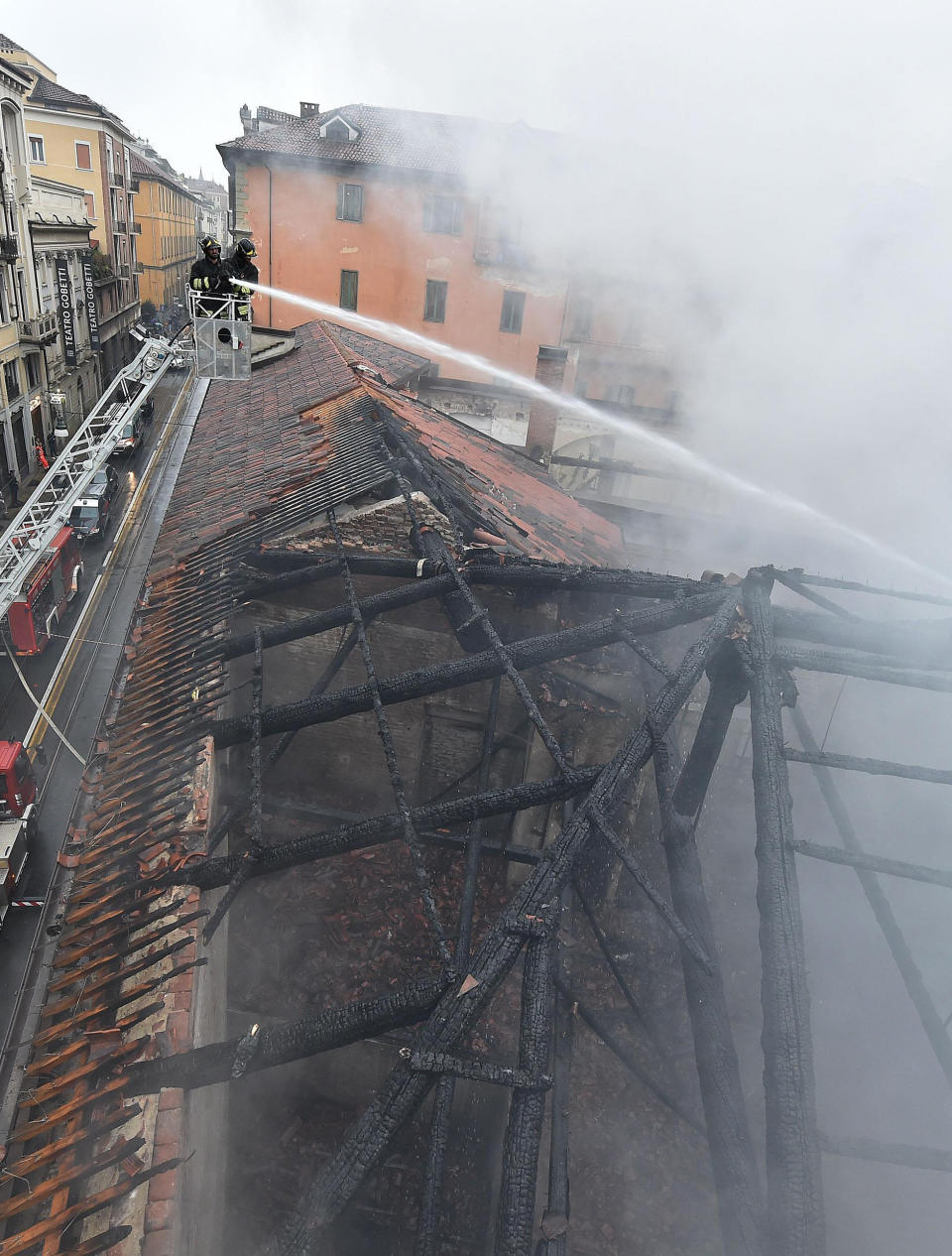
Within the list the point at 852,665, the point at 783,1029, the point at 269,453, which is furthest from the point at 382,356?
the point at 783,1029

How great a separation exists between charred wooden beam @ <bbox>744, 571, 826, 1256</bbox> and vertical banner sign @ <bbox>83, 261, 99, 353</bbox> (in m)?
36.3

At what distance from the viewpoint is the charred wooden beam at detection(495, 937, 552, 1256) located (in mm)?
2291

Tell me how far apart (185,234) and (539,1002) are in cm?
7573

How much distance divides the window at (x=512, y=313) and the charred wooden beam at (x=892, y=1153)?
99.1 feet

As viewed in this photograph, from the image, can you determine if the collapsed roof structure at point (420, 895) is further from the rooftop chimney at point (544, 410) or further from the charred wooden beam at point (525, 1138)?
the rooftop chimney at point (544, 410)

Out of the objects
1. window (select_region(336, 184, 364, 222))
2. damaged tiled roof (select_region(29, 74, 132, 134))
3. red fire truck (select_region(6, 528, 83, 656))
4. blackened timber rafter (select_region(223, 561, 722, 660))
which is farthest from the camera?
damaged tiled roof (select_region(29, 74, 132, 134))

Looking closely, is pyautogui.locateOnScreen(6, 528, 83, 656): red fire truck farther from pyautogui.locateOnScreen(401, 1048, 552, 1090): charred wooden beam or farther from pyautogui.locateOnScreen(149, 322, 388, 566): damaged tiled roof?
pyautogui.locateOnScreen(401, 1048, 552, 1090): charred wooden beam

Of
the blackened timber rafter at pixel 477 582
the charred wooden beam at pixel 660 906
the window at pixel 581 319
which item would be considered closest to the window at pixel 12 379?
the window at pixel 581 319

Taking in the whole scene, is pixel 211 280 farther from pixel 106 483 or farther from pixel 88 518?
pixel 106 483

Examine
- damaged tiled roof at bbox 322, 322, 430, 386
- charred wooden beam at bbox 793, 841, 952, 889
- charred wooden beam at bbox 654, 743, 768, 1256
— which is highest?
damaged tiled roof at bbox 322, 322, 430, 386

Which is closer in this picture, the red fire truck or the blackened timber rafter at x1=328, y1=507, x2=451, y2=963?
the blackened timber rafter at x1=328, y1=507, x2=451, y2=963

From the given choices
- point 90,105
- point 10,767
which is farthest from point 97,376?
point 10,767

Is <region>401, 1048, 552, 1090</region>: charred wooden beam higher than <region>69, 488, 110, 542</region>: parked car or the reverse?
higher

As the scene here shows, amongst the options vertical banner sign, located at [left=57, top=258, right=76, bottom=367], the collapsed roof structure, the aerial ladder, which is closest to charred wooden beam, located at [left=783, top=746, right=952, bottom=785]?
the collapsed roof structure
